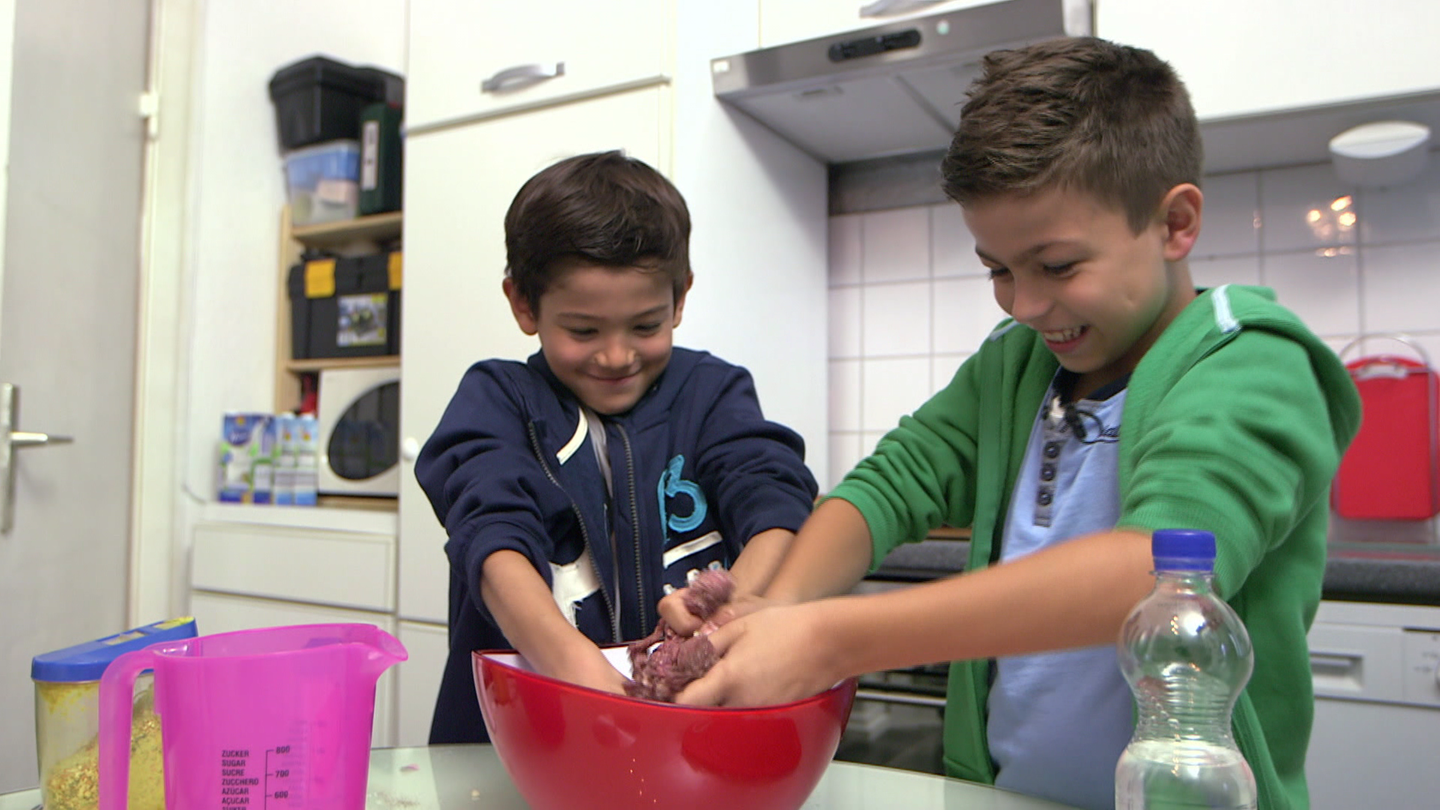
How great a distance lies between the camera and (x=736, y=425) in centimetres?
96

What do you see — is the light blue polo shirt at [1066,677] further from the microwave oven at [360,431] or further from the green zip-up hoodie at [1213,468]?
the microwave oven at [360,431]

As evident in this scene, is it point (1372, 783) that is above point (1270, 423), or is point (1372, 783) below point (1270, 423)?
below

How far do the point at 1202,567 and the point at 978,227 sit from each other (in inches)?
14.5

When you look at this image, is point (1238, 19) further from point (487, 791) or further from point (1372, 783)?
point (487, 791)

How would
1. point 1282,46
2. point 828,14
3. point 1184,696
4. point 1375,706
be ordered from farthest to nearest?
point 828,14 → point 1282,46 → point 1375,706 → point 1184,696

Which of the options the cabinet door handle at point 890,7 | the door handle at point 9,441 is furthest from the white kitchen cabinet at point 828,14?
the door handle at point 9,441

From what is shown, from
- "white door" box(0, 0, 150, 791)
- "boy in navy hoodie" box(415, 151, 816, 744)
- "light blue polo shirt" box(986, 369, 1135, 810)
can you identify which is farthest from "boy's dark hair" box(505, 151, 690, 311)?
"white door" box(0, 0, 150, 791)

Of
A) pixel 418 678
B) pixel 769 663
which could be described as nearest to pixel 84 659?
pixel 769 663

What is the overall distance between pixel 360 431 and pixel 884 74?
128 cm

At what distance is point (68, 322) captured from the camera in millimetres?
1899

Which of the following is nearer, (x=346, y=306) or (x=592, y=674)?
(x=592, y=674)

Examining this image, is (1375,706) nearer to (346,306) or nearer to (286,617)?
(286,617)

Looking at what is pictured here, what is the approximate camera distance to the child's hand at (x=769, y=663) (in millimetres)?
548

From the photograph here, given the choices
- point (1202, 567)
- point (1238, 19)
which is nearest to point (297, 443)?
point (1238, 19)
